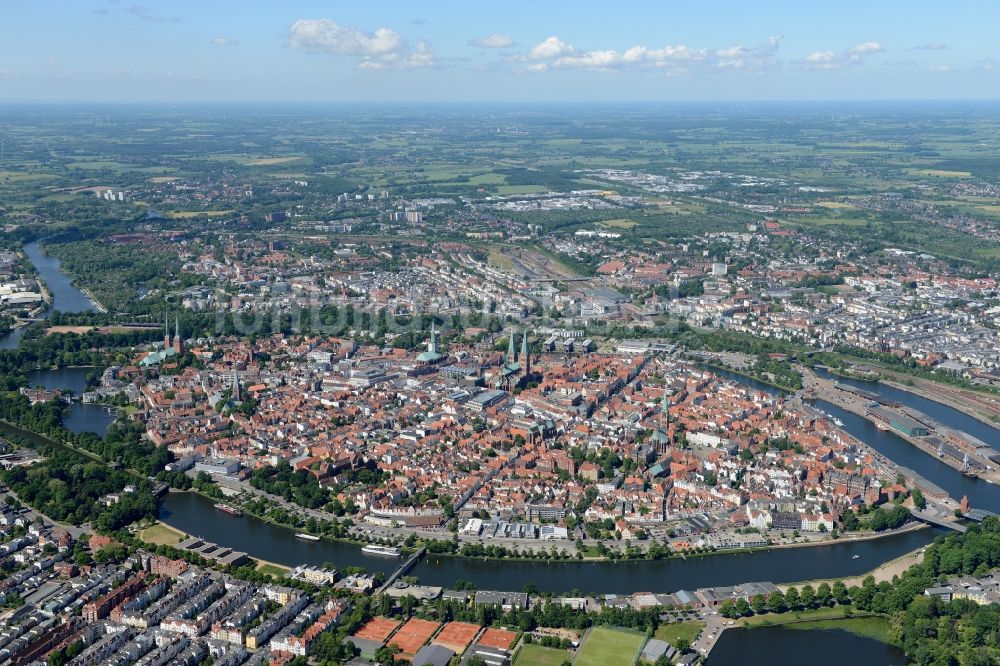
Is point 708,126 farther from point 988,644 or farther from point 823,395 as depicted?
point 988,644

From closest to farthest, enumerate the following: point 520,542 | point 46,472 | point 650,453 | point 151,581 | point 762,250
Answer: point 151,581 < point 520,542 < point 46,472 < point 650,453 < point 762,250

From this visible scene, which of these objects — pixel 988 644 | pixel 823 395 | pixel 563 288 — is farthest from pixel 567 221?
pixel 988 644

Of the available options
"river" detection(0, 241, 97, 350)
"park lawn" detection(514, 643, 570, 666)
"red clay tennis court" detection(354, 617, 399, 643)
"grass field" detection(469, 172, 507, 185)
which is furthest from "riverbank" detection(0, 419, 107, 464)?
"grass field" detection(469, 172, 507, 185)

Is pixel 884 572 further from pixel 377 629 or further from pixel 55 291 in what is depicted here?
pixel 55 291

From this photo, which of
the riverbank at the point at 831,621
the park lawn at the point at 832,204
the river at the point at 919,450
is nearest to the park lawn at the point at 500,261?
the river at the point at 919,450

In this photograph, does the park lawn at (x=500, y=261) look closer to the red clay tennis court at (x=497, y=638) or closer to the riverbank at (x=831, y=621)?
the riverbank at (x=831, y=621)

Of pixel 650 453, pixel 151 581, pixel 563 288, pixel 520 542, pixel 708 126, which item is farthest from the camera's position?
pixel 708 126

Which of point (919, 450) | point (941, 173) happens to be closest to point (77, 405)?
point (919, 450)
